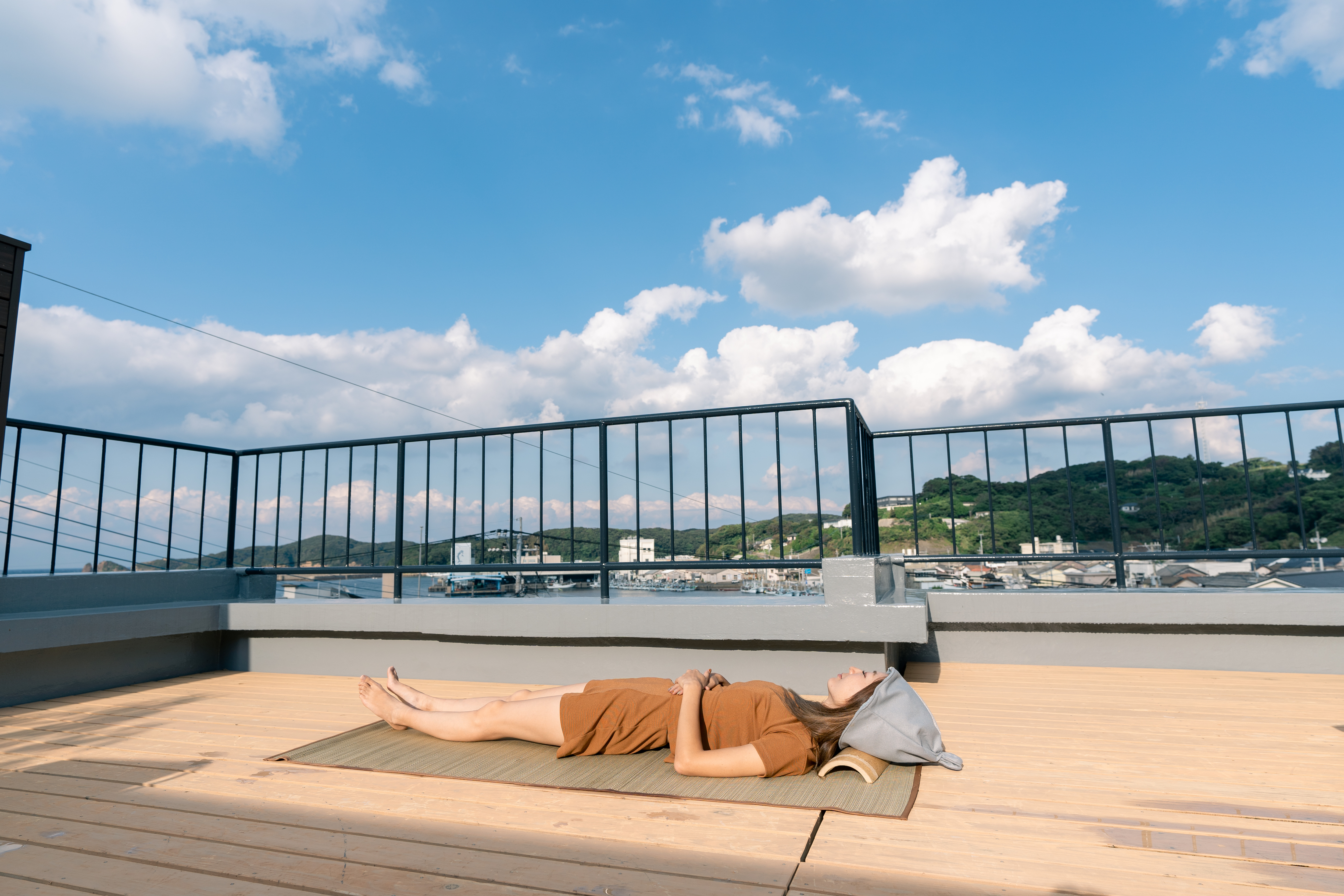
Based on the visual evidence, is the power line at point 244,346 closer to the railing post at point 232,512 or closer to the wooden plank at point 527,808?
the railing post at point 232,512

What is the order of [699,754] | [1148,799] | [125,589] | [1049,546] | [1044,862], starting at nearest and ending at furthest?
[1044,862] < [1148,799] < [699,754] < [1049,546] < [125,589]

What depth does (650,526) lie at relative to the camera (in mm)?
3621

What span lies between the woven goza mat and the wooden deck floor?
0.06 m

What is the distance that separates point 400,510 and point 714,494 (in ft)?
7.02

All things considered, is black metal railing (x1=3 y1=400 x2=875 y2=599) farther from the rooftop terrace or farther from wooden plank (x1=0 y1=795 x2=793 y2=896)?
wooden plank (x1=0 y1=795 x2=793 y2=896)

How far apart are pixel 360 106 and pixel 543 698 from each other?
17992mm

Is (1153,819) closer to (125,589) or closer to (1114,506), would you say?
(1114,506)

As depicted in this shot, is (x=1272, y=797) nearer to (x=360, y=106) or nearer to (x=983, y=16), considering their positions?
(x=983, y=16)

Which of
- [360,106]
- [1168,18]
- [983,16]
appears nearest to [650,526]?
[983,16]

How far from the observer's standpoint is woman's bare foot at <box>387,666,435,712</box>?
8.70 feet

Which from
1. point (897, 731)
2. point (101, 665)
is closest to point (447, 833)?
point (897, 731)

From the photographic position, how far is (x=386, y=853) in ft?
4.75

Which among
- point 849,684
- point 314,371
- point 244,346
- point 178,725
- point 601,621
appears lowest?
point 178,725

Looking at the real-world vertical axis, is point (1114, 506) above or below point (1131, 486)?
below
